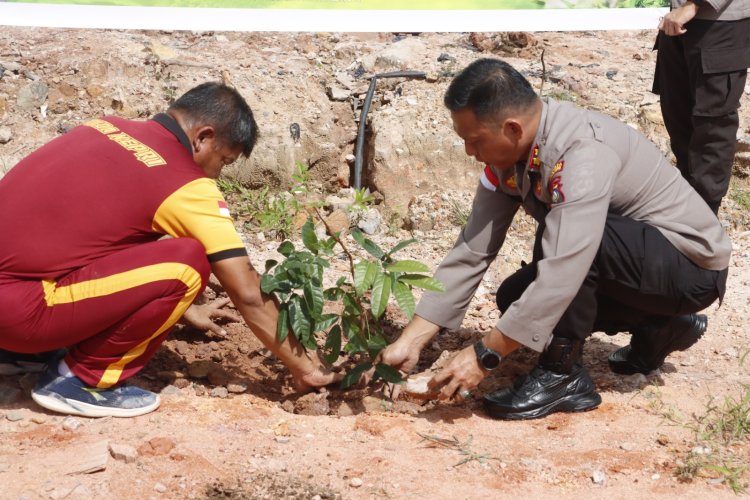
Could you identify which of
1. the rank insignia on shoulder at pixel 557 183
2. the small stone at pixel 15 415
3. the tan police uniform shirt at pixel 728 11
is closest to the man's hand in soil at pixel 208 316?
the small stone at pixel 15 415

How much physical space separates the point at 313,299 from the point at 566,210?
866 millimetres

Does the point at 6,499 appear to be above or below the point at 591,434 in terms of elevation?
above

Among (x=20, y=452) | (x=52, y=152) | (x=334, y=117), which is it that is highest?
(x=52, y=152)

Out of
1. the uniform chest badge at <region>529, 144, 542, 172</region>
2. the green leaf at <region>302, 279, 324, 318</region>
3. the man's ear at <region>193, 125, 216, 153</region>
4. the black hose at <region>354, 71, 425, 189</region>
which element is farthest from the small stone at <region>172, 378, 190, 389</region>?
the black hose at <region>354, 71, 425, 189</region>

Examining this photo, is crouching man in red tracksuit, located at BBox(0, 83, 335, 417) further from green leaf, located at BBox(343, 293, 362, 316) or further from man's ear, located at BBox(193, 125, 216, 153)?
green leaf, located at BBox(343, 293, 362, 316)

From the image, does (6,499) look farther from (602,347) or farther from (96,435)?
(602,347)

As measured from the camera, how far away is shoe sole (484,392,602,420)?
3.12 m

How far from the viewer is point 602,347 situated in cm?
376

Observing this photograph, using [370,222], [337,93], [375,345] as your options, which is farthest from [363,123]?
[375,345]

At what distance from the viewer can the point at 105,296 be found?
110 inches

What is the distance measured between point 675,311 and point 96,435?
1.96m

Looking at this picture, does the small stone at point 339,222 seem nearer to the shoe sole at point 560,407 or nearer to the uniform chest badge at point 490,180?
the uniform chest badge at point 490,180

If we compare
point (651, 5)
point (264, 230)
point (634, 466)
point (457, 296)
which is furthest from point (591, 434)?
point (651, 5)

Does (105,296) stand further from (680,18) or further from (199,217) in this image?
(680,18)
